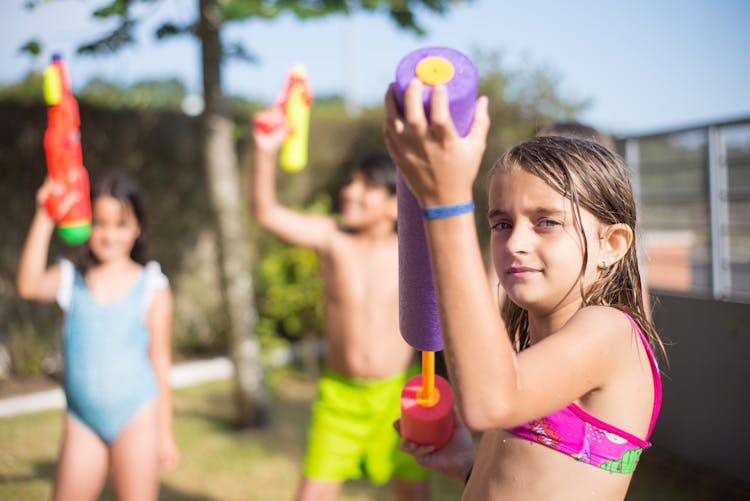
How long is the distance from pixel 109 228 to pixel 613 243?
2363 millimetres

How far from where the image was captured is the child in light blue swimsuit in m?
2.66

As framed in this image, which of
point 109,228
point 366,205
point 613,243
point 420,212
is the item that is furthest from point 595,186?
point 109,228

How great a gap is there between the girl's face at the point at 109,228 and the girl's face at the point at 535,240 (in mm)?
2235

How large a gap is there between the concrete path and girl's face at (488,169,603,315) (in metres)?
4.85

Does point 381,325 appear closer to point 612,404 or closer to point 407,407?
point 407,407

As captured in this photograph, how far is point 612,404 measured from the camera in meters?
1.19

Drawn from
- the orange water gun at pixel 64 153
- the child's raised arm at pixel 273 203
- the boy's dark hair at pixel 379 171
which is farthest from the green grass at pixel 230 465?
the orange water gun at pixel 64 153

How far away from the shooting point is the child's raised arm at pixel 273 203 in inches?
122

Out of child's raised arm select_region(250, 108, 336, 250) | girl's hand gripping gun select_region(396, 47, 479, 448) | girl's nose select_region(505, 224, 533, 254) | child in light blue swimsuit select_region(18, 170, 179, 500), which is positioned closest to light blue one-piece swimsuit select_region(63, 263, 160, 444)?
child in light blue swimsuit select_region(18, 170, 179, 500)

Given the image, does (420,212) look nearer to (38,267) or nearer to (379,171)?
(379,171)

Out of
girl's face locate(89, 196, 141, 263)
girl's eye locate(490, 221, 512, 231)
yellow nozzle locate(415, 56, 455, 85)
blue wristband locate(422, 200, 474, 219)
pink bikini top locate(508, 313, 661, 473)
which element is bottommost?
pink bikini top locate(508, 313, 661, 473)

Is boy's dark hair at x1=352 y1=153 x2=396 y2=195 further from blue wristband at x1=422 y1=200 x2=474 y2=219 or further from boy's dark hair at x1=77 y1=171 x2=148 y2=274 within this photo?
blue wristband at x1=422 y1=200 x2=474 y2=219

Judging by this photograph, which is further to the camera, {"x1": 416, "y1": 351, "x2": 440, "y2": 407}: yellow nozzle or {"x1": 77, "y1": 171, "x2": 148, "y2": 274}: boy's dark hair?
{"x1": 77, "y1": 171, "x2": 148, "y2": 274}: boy's dark hair

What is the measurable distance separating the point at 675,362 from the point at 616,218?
3324 mm
